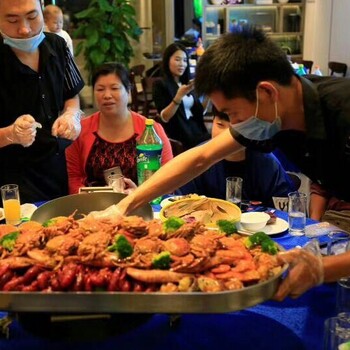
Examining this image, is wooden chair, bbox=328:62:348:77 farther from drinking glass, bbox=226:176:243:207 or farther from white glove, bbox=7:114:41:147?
white glove, bbox=7:114:41:147

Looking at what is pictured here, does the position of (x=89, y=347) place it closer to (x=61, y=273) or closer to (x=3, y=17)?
(x=61, y=273)

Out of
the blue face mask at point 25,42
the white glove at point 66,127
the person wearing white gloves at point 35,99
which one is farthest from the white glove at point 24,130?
the blue face mask at point 25,42

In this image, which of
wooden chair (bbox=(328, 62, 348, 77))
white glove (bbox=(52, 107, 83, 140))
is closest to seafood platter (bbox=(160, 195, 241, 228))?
white glove (bbox=(52, 107, 83, 140))

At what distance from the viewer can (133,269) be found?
3.63ft

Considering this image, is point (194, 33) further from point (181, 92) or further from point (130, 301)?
point (130, 301)

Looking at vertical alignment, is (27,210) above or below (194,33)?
below

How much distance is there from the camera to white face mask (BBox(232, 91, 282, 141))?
139 centimetres

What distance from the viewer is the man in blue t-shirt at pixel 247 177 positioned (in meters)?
2.30

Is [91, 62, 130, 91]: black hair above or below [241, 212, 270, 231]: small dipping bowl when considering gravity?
above

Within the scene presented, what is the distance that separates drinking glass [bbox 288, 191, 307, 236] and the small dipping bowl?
9cm

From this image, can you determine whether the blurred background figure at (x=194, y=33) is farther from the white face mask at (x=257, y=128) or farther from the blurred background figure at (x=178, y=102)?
the white face mask at (x=257, y=128)

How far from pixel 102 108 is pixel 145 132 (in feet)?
0.91

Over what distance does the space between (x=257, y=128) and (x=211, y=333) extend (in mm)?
585

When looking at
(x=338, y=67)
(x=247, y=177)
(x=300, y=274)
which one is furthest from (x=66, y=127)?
(x=338, y=67)
